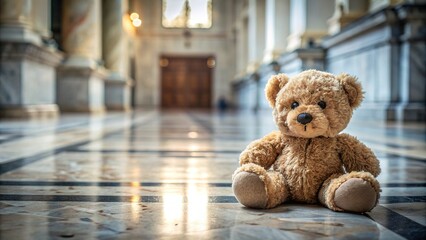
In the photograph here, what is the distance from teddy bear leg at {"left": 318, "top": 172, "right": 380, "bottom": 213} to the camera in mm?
1926

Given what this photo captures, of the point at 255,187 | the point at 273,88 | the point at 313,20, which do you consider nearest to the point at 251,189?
the point at 255,187

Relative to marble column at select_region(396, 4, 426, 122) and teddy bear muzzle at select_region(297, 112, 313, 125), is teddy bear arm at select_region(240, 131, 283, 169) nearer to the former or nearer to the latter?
teddy bear muzzle at select_region(297, 112, 313, 125)

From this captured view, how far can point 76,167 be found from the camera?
3.42 m

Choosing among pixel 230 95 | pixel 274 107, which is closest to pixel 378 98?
pixel 274 107

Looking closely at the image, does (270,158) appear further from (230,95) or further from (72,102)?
(230,95)

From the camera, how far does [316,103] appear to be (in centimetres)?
213

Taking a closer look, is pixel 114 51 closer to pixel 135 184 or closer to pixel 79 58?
pixel 79 58

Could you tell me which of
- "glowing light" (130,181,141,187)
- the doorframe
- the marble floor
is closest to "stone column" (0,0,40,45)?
the marble floor

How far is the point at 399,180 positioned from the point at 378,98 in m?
8.21

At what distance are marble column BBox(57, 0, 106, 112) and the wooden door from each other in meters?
18.7

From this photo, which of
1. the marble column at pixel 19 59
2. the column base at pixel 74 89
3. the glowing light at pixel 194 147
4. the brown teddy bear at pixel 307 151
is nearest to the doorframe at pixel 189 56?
the column base at pixel 74 89

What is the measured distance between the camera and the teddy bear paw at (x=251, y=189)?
79.7 inches

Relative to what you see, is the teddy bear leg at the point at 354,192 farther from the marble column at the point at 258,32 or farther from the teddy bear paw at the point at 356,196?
the marble column at the point at 258,32

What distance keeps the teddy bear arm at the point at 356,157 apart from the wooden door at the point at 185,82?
33474mm
